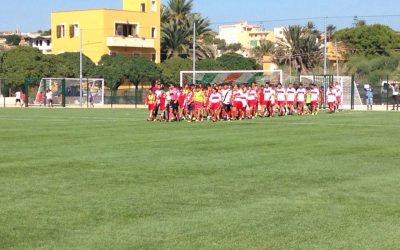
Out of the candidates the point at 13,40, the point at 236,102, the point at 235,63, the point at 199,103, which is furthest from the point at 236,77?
the point at 13,40

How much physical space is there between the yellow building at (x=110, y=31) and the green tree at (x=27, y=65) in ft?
31.1

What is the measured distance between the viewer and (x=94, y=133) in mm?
24766

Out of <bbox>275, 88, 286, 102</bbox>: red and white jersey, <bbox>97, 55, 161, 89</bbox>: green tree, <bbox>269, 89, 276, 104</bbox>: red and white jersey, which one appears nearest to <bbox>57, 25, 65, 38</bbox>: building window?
<bbox>97, 55, 161, 89</bbox>: green tree

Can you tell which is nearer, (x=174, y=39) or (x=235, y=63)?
(x=235, y=63)

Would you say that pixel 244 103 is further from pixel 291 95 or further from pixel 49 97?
pixel 49 97

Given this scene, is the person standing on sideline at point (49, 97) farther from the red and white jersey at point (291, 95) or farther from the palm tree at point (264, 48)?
the palm tree at point (264, 48)

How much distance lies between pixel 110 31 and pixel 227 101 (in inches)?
2166

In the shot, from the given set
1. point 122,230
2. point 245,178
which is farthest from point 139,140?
point 122,230

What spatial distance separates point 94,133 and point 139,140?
3.54 meters

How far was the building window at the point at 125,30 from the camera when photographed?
9006cm

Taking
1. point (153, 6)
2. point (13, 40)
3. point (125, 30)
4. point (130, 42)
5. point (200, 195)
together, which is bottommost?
point (200, 195)

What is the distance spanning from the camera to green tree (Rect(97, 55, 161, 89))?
77.8 metres

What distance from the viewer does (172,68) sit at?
8238 cm

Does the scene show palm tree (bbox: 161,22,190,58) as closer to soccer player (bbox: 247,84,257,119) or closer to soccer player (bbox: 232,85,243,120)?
soccer player (bbox: 247,84,257,119)
